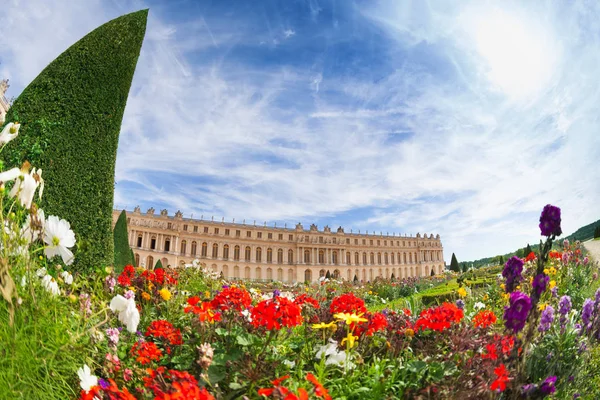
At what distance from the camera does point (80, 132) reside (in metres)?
5.75

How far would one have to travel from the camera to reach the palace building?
172 ft

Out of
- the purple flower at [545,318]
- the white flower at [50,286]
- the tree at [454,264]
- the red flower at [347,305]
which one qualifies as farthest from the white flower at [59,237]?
the tree at [454,264]

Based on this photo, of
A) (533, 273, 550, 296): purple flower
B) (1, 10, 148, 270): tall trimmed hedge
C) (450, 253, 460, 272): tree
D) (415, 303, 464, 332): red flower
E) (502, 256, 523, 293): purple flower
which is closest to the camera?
(533, 273, 550, 296): purple flower

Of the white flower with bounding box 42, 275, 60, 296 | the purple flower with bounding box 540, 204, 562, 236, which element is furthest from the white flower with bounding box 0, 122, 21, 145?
the purple flower with bounding box 540, 204, 562, 236

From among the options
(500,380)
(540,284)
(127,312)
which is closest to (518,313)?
(540,284)

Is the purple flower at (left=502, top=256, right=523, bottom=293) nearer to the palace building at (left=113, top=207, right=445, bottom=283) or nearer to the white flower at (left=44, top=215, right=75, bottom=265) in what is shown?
the white flower at (left=44, top=215, right=75, bottom=265)

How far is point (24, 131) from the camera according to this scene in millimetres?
5285

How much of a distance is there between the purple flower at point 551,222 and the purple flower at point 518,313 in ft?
1.20

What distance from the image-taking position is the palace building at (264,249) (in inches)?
2063

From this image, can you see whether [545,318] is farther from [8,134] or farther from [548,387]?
[8,134]

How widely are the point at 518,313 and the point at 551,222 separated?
489mm

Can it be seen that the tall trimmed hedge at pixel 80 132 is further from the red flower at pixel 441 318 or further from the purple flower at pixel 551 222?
the purple flower at pixel 551 222

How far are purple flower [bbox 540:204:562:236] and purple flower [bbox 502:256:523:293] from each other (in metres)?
0.26

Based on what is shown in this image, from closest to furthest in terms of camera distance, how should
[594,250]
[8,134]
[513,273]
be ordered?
[8,134]
[513,273]
[594,250]
